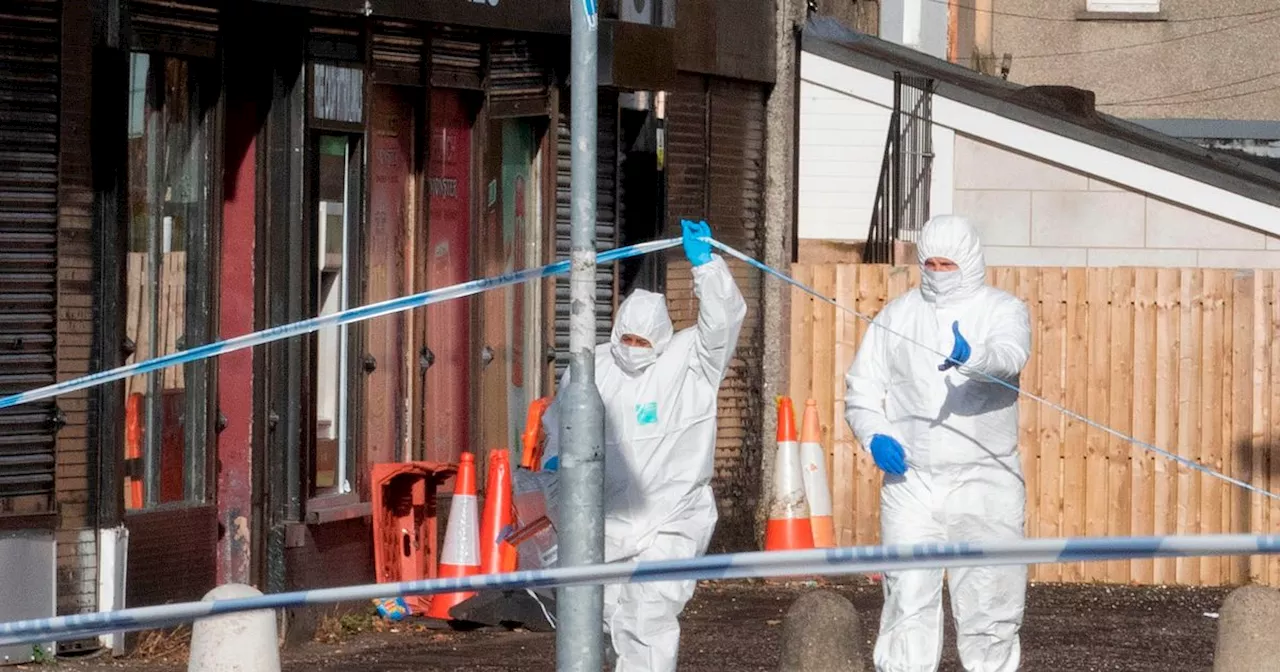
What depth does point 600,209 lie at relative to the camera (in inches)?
492

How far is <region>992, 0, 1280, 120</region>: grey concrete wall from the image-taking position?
105ft

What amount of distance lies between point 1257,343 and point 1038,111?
2.92 metres

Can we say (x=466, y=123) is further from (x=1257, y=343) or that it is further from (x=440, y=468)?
(x=1257, y=343)

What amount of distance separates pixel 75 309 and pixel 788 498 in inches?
200

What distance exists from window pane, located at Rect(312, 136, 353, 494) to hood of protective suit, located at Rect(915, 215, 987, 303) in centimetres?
322

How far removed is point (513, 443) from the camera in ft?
39.4

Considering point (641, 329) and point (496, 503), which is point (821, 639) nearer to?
point (641, 329)

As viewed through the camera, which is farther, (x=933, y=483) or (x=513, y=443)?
(x=513, y=443)

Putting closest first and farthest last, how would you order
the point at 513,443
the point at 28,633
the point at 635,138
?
the point at 28,633 → the point at 513,443 → the point at 635,138

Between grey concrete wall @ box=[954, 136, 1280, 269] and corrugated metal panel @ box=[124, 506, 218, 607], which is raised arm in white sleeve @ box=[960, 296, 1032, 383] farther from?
grey concrete wall @ box=[954, 136, 1280, 269]

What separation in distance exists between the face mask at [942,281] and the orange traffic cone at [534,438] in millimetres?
2608

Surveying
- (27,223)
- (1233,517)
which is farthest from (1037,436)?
(27,223)

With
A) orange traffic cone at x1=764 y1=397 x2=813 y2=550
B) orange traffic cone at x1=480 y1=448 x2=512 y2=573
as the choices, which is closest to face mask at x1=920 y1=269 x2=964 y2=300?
orange traffic cone at x1=480 y1=448 x2=512 y2=573

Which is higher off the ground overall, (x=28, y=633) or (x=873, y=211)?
(x=873, y=211)
